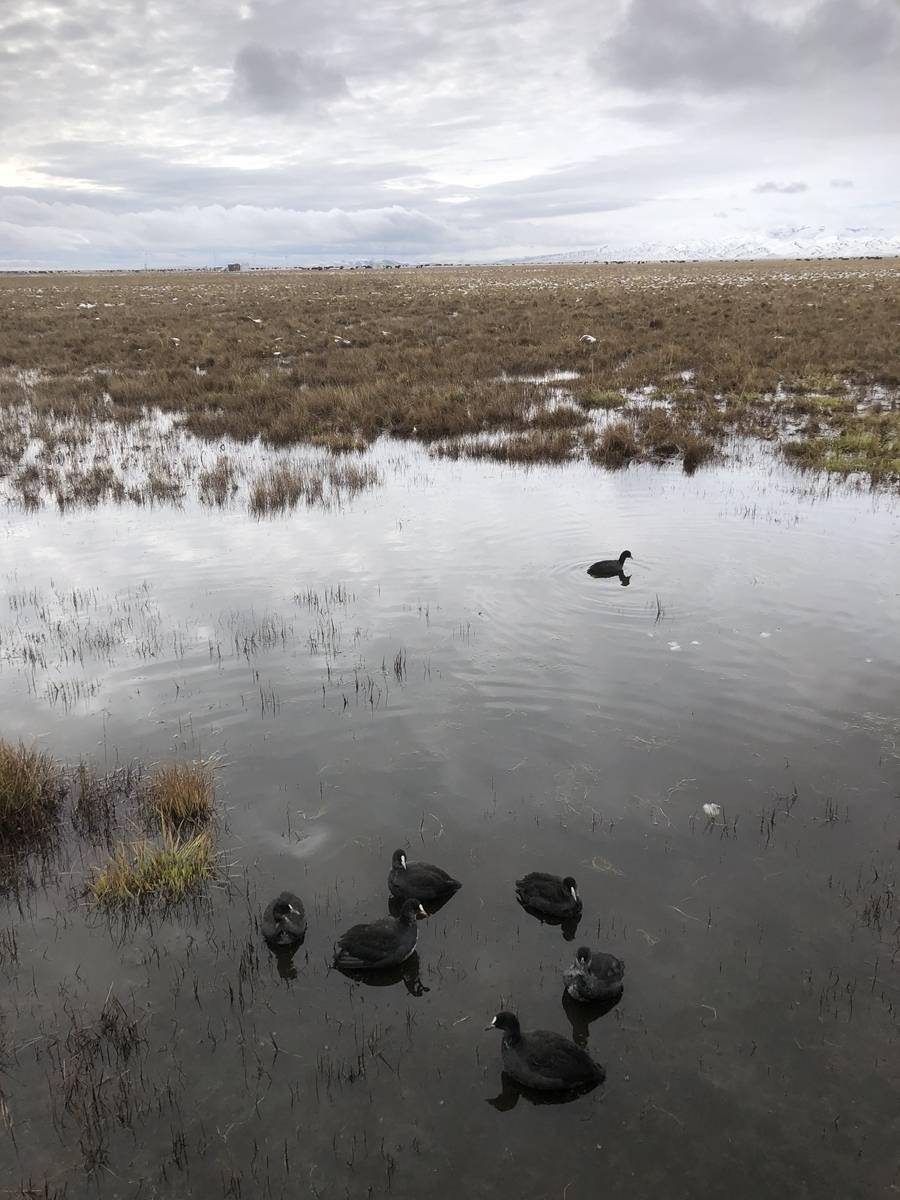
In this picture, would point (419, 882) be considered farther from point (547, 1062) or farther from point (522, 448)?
point (522, 448)

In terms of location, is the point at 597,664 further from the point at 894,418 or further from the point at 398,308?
the point at 398,308

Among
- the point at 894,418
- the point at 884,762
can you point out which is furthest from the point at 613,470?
the point at 884,762

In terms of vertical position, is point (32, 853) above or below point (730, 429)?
below

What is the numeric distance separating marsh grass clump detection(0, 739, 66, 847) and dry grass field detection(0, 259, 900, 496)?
8.76m

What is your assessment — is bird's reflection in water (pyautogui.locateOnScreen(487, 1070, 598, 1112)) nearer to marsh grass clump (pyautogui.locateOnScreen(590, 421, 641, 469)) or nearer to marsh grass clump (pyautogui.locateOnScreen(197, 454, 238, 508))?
marsh grass clump (pyautogui.locateOnScreen(197, 454, 238, 508))

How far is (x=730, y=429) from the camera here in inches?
783

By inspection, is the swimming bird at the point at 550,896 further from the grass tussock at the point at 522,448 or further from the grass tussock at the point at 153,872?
the grass tussock at the point at 522,448

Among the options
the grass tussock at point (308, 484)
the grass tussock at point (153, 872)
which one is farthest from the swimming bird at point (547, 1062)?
the grass tussock at point (308, 484)

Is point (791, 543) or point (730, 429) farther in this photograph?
point (730, 429)

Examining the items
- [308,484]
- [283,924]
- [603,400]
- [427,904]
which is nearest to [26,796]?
[283,924]

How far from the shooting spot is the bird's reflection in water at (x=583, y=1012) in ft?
15.9

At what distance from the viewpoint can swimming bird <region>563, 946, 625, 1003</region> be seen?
4922 millimetres

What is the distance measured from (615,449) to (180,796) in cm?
1384

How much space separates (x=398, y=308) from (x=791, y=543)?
40404 mm
